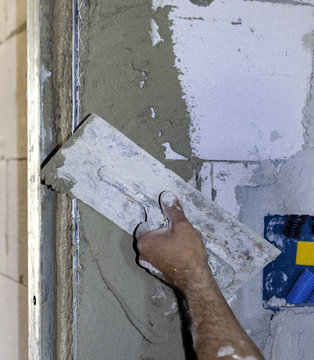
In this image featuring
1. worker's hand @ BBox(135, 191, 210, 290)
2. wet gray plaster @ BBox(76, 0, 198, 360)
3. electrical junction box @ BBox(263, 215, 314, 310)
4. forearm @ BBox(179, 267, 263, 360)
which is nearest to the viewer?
forearm @ BBox(179, 267, 263, 360)

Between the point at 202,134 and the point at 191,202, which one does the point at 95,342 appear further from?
the point at 202,134

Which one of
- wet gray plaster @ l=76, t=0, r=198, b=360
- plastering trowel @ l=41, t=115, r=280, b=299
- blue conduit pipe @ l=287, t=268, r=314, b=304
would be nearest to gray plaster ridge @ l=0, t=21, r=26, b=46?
wet gray plaster @ l=76, t=0, r=198, b=360

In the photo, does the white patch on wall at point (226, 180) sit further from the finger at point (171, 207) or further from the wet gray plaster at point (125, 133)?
the finger at point (171, 207)

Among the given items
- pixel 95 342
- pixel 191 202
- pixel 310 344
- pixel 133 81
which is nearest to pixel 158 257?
pixel 191 202

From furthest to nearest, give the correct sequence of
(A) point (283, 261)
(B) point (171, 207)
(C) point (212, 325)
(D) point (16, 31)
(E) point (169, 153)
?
(D) point (16, 31) < (A) point (283, 261) < (E) point (169, 153) < (B) point (171, 207) < (C) point (212, 325)

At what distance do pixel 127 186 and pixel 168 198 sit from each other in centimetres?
12

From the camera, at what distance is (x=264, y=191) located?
4.04ft

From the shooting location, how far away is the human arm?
34.8 inches

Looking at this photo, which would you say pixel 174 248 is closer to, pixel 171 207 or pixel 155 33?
pixel 171 207

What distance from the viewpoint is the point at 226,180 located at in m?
1.19

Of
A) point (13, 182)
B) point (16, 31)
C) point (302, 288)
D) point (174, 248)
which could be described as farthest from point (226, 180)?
point (16, 31)

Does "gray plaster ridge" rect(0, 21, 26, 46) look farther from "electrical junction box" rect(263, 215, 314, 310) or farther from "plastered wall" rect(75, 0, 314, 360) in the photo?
"electrical junction box" rect(263, 215, 314, 310)

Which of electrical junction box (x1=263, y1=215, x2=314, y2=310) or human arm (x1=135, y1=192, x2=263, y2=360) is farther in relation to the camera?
electrical junction box (x1=263, y1=215, x2=314, y2=310)

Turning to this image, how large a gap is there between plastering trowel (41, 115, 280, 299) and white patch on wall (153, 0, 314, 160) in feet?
0.59
